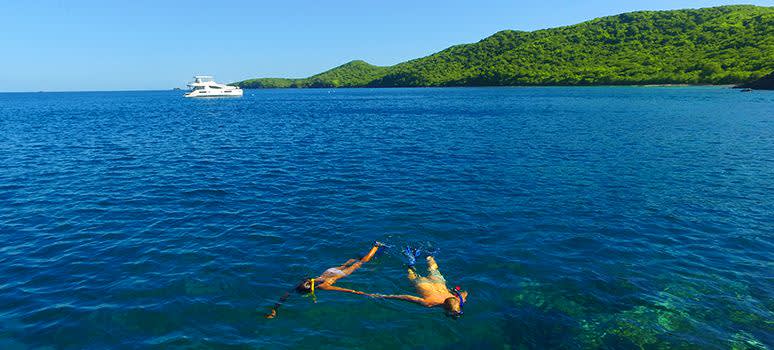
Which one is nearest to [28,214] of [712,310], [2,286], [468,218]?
[2,286]

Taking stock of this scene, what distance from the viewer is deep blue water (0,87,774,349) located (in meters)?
12.2

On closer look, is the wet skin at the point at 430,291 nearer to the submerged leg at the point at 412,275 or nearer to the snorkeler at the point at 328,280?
the submerged leg at the point at 412,275

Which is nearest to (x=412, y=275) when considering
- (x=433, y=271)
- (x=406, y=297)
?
(x=433, y=271)

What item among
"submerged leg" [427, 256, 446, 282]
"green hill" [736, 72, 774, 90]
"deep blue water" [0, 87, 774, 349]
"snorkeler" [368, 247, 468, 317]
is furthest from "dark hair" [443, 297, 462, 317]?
"green hill" [736, 72, 774, 90]

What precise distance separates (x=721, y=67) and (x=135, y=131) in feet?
684

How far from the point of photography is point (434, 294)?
14.0m

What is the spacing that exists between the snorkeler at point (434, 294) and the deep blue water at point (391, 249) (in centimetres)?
44

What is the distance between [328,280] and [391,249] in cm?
399

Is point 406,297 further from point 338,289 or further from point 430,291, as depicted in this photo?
point 338,289

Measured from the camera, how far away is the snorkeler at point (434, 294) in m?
13.1

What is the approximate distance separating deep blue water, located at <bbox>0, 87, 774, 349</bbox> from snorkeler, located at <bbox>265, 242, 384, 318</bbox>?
1.07 ft

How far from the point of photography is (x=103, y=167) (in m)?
34.5

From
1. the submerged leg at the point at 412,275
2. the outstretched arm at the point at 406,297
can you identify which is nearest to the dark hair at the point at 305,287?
the outstretched arm at the point at 406,297

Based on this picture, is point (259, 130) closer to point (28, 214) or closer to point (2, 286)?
point (28, 214)
